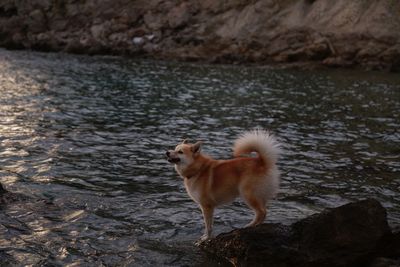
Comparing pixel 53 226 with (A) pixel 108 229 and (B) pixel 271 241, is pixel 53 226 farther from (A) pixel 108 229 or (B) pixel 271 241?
(B) pixel 271 241

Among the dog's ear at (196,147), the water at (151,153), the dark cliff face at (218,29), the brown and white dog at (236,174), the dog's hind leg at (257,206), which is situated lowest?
the water at (151,153)

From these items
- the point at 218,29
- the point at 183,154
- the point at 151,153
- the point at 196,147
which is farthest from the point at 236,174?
the point at 218,29

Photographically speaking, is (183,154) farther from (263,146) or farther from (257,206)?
(257,206)

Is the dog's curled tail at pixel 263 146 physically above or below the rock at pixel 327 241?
above

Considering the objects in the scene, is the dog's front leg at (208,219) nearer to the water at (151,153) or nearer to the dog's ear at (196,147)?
the water at (151,153)

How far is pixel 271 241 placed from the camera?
7594 mm

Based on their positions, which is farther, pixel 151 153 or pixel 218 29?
pixel 218 29

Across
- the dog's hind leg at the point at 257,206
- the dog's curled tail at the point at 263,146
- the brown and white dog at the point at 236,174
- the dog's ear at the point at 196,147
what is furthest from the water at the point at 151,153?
the dog's curled tail at the point at 263,146

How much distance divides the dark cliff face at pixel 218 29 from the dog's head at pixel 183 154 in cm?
3334

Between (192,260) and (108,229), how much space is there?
6.29 feet

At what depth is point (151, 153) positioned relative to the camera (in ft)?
48.6

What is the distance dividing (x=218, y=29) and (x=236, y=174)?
39862mm

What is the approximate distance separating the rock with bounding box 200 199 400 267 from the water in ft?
2.59

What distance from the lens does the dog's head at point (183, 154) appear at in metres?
8.30
